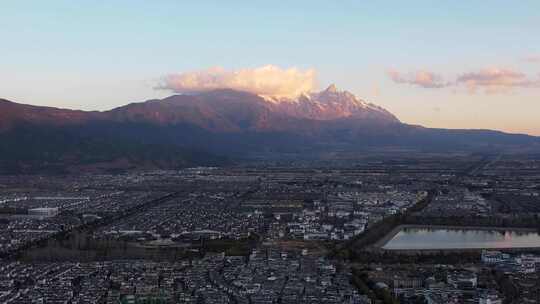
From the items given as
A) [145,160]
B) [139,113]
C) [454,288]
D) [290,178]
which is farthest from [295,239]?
[139,113]

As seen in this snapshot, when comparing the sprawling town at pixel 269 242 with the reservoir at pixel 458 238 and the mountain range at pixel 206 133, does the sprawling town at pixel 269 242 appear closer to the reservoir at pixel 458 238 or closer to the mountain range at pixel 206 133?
the reservoir at pixel 458 238

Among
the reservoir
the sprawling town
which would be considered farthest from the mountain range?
the reservoir

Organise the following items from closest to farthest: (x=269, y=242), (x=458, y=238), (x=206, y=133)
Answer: (x=269, y=242), (x=458, y=238), (x=206, y=133)

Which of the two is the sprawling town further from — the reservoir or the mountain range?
the mountain range

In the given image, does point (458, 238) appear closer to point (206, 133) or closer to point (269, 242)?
point (269, 242)

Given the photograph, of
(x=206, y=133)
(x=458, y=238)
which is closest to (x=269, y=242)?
(x=458, y=238)

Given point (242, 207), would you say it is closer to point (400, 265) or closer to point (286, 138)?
point (400, 265)

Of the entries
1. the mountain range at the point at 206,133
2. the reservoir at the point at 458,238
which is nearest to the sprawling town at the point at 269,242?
the reservoir at the point at 458,238
